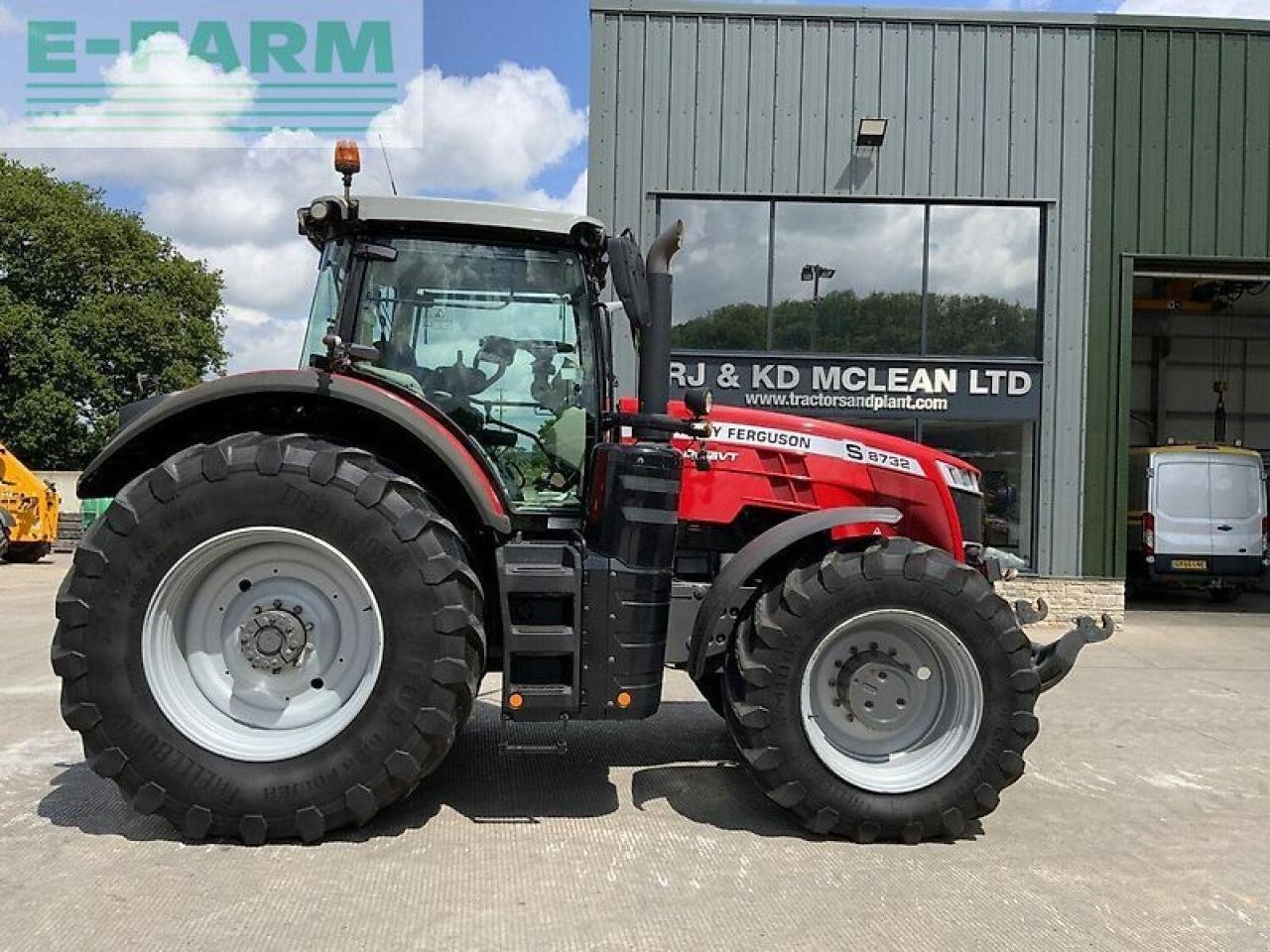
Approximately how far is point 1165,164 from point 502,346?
32.7 feet

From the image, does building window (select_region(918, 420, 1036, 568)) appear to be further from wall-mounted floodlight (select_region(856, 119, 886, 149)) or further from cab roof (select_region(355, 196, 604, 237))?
cab roof (select_region(355, 196, 604, 237))

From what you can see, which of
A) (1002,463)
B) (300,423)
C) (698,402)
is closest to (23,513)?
(1002,463)

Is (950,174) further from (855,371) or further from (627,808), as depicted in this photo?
(627,808)

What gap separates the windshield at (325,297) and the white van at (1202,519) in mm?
12972

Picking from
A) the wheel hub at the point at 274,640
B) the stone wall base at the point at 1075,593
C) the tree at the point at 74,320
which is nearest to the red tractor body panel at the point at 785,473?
the wheel hub at the point at 274,640

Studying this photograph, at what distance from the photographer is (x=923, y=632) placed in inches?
159

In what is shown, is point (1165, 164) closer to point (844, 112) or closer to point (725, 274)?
point (844, 112)

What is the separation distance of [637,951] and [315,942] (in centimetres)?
95

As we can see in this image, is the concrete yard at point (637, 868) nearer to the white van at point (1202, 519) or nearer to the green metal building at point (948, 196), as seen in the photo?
the green metal building at point (948, 196)

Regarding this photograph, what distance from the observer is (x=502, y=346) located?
4.21 m

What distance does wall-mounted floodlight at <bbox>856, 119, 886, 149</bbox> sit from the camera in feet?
35.7

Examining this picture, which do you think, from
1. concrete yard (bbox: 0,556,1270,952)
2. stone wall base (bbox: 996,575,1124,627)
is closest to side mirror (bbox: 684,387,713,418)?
concrete yard (bbox: 0,556,1270,952)

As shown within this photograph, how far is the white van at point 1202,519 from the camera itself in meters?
13.9

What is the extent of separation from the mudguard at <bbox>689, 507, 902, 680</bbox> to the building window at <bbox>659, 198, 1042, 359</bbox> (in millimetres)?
7241
